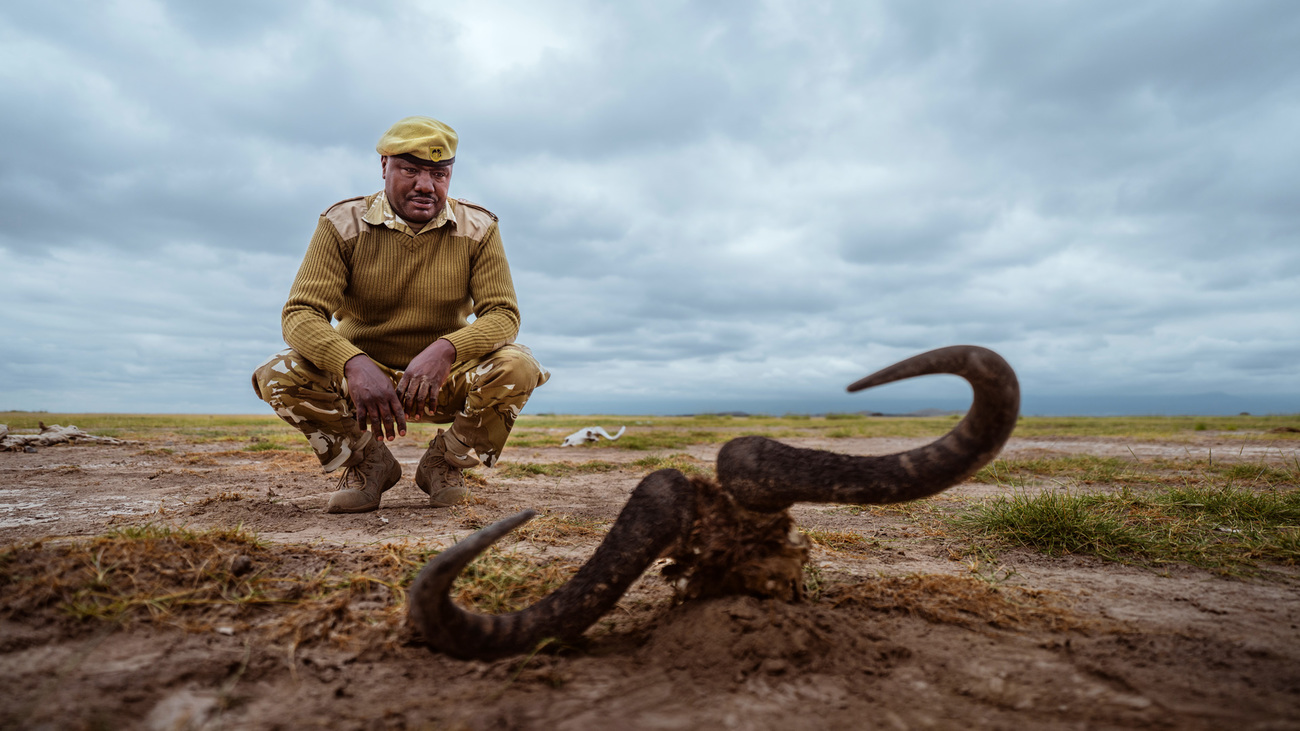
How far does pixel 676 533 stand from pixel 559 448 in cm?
1032

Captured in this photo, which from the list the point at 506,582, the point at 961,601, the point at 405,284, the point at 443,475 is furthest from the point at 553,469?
the point at 961,601

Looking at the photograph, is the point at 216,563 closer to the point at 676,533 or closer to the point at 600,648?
the point at 600,648

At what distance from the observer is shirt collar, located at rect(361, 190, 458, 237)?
4.52 metres

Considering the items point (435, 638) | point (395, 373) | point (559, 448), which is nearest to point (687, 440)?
point (559, 448)

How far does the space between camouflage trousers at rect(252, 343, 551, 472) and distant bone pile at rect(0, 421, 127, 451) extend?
8630 mm

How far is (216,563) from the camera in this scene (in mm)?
2592

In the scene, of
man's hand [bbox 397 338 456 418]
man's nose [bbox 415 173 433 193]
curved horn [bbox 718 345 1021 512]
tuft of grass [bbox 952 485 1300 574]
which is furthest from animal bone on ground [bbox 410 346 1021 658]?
man's nose [bbox 415 173 433 193]

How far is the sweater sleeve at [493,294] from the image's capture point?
15.1 feet

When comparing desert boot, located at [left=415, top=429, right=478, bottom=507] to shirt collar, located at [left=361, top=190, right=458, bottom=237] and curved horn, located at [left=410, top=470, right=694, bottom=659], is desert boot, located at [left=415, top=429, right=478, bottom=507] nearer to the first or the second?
shirt collar, located at [left=361, top=190, right=458, bottom=237]

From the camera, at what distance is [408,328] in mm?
4711

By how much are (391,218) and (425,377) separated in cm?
138

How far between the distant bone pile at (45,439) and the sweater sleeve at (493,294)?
981 cm

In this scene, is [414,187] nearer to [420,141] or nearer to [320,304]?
[420,141]

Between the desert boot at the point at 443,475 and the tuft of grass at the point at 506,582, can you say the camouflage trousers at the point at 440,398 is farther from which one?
the tuft of grass at the point at 506,582
